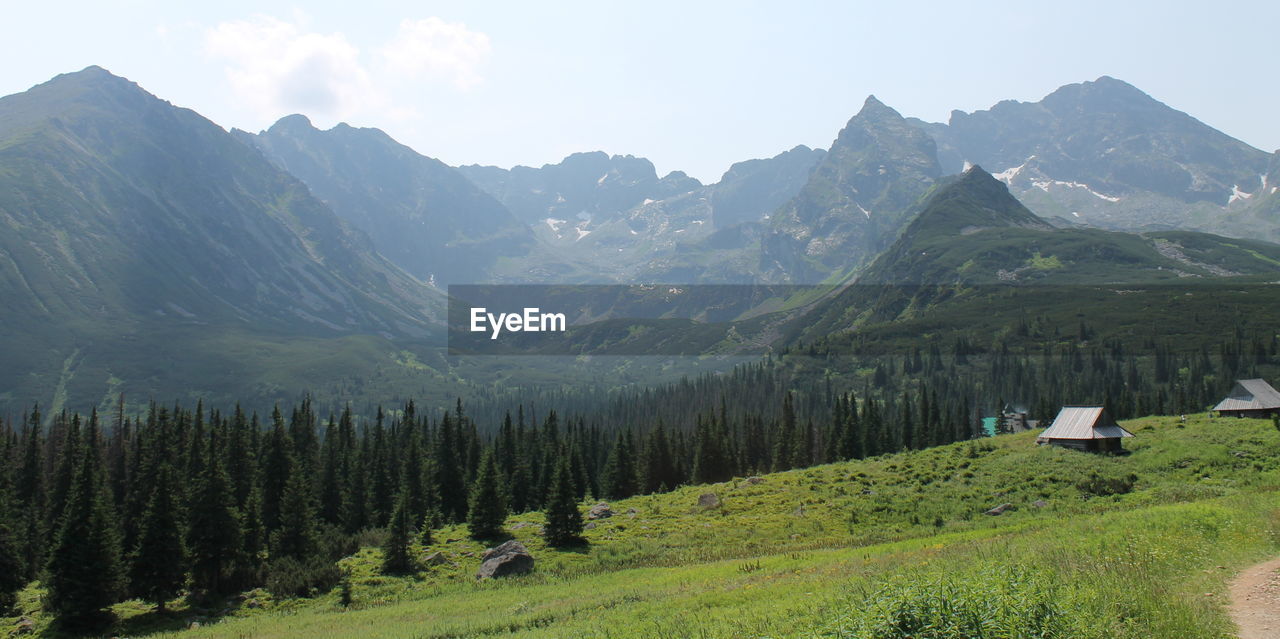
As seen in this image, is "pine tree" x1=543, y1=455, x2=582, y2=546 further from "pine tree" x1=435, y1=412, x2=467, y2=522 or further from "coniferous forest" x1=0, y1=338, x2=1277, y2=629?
"pine tree" x1=435, y1=412, x2=467, y2=522

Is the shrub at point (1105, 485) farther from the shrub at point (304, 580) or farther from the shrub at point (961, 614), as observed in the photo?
the shrub at point (304, 580)

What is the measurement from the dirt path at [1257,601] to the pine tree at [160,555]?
63424 mm

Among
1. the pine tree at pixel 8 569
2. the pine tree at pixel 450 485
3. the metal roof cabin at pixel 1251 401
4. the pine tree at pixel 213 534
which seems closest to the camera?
the pine tree at pixel 8 569

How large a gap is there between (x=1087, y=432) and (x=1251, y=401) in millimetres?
29915

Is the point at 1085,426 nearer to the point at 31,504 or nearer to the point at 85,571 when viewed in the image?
the point at 85,571

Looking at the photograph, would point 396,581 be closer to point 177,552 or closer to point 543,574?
point 543,574

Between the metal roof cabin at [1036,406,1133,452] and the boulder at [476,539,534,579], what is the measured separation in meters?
55.5

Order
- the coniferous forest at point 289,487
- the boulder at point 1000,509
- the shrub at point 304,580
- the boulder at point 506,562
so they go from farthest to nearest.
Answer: the coniferous forest at point 289,487 < the shrub at point 304,580 < the boulder at point 1000,509 < the boulder at point 506,562

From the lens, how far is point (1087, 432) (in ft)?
235

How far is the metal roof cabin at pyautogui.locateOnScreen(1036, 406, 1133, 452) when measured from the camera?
232 ft

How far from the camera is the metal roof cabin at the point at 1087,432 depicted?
70812 millimetres

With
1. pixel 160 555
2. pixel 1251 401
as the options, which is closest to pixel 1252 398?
pixel 1251 401

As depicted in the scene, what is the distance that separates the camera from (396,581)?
54062mm

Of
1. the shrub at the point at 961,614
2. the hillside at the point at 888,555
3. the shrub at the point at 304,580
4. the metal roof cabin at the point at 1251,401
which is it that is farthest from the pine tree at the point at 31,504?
the metal roof cabin at the point at 1251,401
